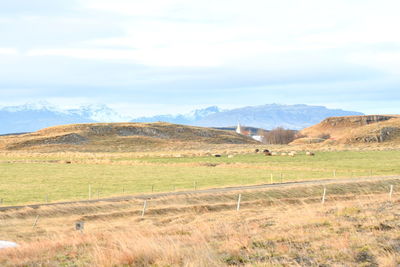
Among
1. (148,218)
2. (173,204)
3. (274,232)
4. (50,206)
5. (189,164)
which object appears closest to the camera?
(274,232)

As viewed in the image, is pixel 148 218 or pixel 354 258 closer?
pixel 354 258

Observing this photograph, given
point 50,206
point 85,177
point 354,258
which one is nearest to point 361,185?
point 50,206

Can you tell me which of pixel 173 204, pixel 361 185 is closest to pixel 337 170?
pixel 361 185

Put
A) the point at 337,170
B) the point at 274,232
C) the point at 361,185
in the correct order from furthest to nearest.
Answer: the point at 337,170 → the point at 361,185 → the point at 274,232

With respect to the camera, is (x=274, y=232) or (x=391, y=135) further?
(x=391, y=135)

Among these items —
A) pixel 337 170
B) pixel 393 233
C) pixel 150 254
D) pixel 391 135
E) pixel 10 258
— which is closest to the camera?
pixel 150 254

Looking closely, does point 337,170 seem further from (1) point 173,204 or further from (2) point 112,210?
(2) point 112,210

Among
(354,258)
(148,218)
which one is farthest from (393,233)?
(148,218)

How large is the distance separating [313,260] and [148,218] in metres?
20.3

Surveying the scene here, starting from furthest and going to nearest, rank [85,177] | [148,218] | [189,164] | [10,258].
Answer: [189,164] → [85,177] → [148,218] → [10,258]

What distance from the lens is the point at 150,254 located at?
13555 millimetres

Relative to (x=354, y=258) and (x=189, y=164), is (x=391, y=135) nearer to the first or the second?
(x=189, y=164)

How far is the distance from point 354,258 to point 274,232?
4.60 meters

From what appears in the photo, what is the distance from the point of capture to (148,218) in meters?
32.9
